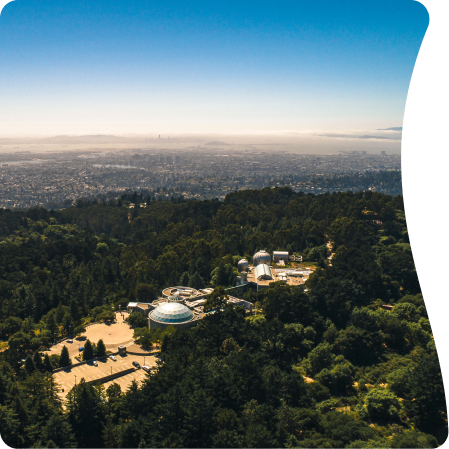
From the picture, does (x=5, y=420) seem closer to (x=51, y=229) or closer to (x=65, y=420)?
(x=65, y=420)

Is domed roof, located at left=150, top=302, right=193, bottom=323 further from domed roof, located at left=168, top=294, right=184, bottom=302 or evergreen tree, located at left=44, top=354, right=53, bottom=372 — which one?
evergreen tree, located at left=44, top=354, right=53, bottom=372

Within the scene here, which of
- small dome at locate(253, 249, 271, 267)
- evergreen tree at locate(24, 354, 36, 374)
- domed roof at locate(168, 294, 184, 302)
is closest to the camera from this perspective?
evergreen tree at locate(24, 354, 36, 374)

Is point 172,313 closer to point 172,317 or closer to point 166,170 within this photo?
point 172,317

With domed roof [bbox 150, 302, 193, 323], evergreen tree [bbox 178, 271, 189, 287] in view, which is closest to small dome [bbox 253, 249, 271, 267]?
evergreen tree [bbox 178, 271, 189, 287]

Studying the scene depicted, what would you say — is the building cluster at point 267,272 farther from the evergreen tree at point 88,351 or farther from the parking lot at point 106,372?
the evergreen tree at point 88,351

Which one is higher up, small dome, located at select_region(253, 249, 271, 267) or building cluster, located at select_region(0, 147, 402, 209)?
building cluster, located at select_region(0, 147, 402, 209)

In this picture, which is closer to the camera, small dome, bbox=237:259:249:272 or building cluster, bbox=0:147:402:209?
small dome, bbox=237:259:249:272

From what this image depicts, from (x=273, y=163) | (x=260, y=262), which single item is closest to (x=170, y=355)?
(x=260, y=262)

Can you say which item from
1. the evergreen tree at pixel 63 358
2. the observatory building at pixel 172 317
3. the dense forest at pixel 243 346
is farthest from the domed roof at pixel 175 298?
the evergreen tree at pixel 63 358
